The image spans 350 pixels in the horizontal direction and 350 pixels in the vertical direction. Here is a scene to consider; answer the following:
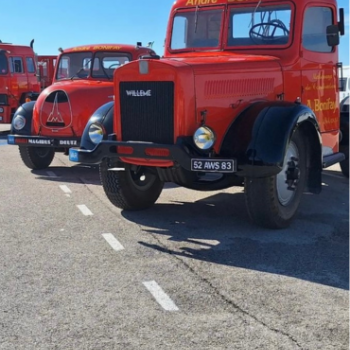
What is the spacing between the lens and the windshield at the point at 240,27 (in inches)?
261

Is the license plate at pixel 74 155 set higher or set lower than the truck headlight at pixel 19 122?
lower

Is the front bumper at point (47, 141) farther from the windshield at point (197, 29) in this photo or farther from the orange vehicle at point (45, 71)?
the orange vehicle at point (45, 71)

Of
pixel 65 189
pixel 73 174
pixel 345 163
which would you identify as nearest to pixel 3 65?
pixel 73 174

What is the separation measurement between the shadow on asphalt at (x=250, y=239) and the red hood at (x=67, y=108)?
270cm

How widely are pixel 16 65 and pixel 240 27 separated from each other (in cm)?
1151

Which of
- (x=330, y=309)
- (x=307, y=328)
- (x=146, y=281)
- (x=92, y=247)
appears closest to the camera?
(x=307, y=328)

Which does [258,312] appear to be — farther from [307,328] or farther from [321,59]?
[321,59]

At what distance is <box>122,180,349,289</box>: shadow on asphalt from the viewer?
188 inches

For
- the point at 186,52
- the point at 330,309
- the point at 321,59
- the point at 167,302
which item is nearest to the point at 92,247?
the point at 167,302

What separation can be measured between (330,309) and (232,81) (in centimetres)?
270

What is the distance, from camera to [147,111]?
225 inches

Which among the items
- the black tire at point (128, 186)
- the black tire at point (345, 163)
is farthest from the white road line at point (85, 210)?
the black tire at point (345, 163)

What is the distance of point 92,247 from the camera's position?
5.22 metres

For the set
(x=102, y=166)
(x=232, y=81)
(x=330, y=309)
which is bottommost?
(x=330, y=309)
